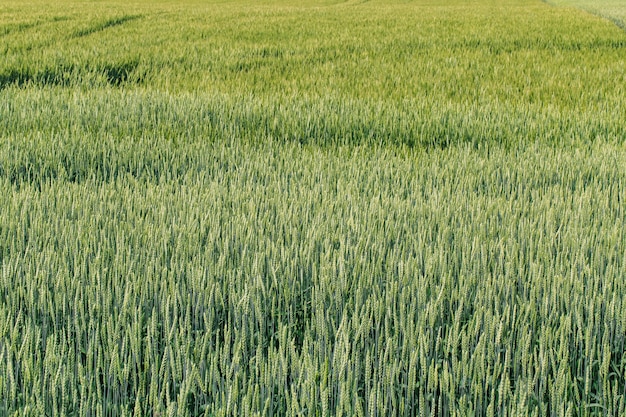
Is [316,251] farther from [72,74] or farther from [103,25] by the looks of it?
[103,25]

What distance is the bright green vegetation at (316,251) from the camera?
1178 millimetres

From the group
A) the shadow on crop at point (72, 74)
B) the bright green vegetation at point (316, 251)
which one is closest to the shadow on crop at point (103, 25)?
the shadow on crop at point (72, 74)

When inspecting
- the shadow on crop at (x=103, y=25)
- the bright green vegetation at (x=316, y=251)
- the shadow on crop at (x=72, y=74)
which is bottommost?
the bright green vegetation at (x=316, y=251)

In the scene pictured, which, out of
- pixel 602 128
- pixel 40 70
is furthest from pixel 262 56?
pixel 602 128

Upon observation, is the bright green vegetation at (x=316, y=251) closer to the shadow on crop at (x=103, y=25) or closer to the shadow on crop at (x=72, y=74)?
the shadow on crop at (x=72, y=74)

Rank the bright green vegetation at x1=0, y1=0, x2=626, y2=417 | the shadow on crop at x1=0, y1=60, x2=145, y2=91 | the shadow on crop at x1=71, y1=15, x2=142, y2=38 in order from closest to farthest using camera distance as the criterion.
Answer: the bright green vegetation at x1=0, y1=0, x2=626, y2=417 → the shadow on crop at x1=0, y1=60, x2=145, y2=91 → the shadow on crop at x1=71, y1=15, x2=142, y2=38

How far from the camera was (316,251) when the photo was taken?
1.76 meters

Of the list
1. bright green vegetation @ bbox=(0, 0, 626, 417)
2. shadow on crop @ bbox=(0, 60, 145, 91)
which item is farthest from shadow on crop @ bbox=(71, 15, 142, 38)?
bright green vegetation @ bbox=(0, 0, 626, 417)

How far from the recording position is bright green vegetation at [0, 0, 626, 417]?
1.18 m

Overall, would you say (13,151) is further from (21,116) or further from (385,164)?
(385,164)

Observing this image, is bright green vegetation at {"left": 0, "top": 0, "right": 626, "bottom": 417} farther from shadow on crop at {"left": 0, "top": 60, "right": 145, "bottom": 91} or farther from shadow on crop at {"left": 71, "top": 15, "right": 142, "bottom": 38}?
shadow on crop at {"left": 71, "top": 15, "right": 142, "bottom": 38}

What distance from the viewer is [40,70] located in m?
6.36

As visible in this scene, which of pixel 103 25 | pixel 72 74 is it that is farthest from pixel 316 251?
pixel 103 25

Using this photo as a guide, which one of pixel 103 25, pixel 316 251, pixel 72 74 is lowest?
pixel 316 251
